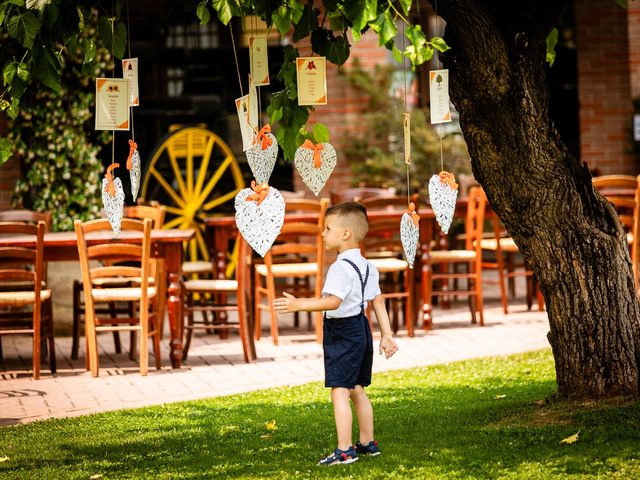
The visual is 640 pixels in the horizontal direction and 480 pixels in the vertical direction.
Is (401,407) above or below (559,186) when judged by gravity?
below

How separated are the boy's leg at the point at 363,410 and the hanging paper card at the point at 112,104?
1637 mm

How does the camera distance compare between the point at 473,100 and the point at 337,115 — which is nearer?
Answer: the point at 473,100

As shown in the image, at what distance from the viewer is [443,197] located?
5.45 meters

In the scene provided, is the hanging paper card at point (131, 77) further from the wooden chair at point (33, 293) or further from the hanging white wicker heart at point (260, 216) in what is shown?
the wooden chair at point (33, 293)

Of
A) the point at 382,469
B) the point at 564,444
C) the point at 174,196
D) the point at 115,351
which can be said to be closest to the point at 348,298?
the point at 382,469

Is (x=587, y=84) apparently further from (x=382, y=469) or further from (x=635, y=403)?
(x=382, y=469)

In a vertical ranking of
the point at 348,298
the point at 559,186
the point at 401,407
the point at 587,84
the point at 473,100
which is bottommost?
the point at 401,407

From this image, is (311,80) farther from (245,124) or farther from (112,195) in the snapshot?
(112,195)

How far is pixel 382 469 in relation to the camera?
4.94 meters

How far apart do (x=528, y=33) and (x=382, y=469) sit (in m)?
2.21

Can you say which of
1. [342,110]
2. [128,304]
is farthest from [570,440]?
[342,110]

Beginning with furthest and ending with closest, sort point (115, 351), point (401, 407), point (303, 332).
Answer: point (303, 332)
point (115, 351)
point (401, 407)

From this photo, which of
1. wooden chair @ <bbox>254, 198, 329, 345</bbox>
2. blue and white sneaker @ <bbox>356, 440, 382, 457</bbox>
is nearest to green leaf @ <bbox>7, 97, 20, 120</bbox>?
blue and white sneaker @ <bbox>356, 440, 382, 457</bbox>

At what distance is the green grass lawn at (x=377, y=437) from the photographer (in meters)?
4.96
